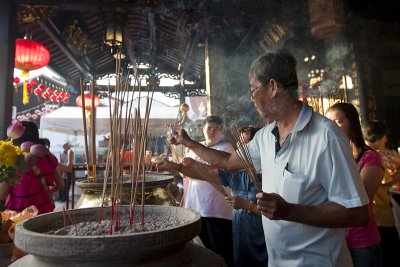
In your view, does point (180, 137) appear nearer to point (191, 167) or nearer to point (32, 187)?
point (191, 167)

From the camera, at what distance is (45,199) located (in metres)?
2.89

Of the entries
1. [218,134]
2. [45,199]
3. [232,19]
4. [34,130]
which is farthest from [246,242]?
[232,19]

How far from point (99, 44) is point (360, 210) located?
7.35 meters

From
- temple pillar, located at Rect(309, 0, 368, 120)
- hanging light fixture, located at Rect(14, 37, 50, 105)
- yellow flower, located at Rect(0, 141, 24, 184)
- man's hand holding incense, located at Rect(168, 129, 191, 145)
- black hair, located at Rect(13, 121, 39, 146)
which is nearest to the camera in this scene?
yellow flower, located at Rect(0, 141, 24, 184)

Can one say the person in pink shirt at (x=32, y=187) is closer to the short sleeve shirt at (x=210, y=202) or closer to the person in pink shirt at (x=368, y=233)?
the short sleeve shirt at (x=210, y=202)

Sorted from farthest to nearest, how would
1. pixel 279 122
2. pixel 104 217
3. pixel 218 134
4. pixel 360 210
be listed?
pixel 218 134, pixel 279 122, pixel 104 217, pixel 360 210

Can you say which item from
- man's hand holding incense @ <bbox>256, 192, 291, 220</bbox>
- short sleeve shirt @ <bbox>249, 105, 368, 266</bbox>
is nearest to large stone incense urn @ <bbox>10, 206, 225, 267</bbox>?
man's hand holding incense @ <bbox>256, 192, 291, 220</bbox>

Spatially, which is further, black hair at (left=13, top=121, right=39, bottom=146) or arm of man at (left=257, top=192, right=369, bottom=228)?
black hair at (left=13, top=121, right=39, bottom=146)

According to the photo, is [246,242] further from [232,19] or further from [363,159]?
[232,19]

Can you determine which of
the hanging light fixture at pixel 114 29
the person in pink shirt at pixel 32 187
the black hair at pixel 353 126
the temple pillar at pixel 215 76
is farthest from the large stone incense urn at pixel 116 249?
the temple pillar at pixel 215 76

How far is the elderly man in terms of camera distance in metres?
1.17

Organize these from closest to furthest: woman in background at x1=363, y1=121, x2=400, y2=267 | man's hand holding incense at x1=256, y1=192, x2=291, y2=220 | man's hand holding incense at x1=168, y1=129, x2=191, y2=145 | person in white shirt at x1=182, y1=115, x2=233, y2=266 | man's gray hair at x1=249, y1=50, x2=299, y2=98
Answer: man's hand holding incense at x1=256, y1=192, x2=291, y2=220 < man's gray hair at x1=249, y1=50, x2=299, y2=98 < man's hand holding incense at x1=168, y1=129, x2=191, y2=145 < woman in background at x1=363, y1=121, x2=400, y2=267 < person in white shirt at x1=182, y1=115, x2=233, y2=266

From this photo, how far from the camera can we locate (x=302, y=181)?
1.27 metres

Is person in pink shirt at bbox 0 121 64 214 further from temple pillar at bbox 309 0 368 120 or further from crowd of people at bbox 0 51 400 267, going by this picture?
temple pillar at bbox 309 0 368 120
